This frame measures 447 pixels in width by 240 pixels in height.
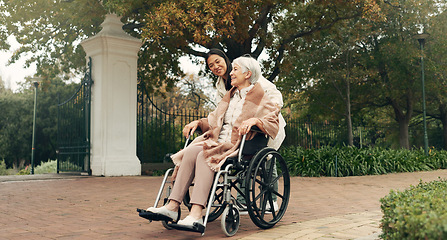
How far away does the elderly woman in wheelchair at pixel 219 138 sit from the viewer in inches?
128

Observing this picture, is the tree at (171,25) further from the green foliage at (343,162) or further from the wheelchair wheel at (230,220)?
the wheelchair wheel at (230,220)

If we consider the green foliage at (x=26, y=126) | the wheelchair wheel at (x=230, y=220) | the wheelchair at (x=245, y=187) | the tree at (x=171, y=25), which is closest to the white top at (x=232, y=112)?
the wheelchair at (x=245, y=187)

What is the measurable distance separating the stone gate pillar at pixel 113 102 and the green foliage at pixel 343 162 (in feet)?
13.9

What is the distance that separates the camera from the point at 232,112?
397 centimetres

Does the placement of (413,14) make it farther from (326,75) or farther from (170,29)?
(170,29)

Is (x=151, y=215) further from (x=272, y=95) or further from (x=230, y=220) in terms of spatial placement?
(x=272, y=95)

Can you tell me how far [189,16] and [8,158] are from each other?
76.9 feet

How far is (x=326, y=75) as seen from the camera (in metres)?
18.2

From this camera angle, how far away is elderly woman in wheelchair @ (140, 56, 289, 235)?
3.24 m

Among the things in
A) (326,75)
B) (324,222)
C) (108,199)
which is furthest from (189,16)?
(326,75)

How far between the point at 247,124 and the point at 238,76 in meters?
0.64

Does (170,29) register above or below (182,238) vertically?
above

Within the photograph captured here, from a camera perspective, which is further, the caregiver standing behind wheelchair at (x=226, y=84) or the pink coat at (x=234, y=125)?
the caregiver standing behind wheelchair at (x=226, y=84)

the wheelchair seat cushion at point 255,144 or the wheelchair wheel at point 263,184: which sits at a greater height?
the wheelchair seat cushion at point 255,144
